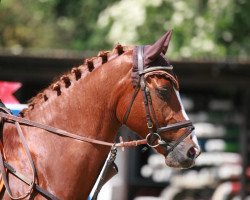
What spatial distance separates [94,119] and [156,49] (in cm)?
60

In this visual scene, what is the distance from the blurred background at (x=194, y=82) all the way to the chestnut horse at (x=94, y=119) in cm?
472

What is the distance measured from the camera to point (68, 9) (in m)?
20.4

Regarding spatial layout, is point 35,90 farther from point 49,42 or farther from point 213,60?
point 49,42

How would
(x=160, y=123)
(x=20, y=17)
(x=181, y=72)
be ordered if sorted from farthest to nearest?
(x=20, y=17)
(x=181, y=72)
(x=160, y=123)

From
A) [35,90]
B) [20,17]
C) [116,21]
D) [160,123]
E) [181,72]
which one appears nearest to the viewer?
[160,123]

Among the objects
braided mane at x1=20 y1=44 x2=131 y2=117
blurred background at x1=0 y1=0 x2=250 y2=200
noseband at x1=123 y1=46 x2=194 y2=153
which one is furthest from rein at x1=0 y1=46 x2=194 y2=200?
blurred background at x1=0 y1=0 x2=250 y2=200

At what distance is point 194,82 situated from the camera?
1230 centimetres

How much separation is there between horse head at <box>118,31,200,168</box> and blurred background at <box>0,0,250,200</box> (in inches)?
189

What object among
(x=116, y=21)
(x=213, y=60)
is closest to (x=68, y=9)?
(x=116, y=21)

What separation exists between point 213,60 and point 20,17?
1248 cm

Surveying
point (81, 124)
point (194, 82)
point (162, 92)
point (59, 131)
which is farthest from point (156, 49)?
point (194, 82)

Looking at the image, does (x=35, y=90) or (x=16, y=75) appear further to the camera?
(x=35, y=90)

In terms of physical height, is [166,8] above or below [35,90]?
above

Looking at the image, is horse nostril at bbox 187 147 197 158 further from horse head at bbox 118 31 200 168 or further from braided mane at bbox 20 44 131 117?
braided mane at bbox 20 44 131 117
